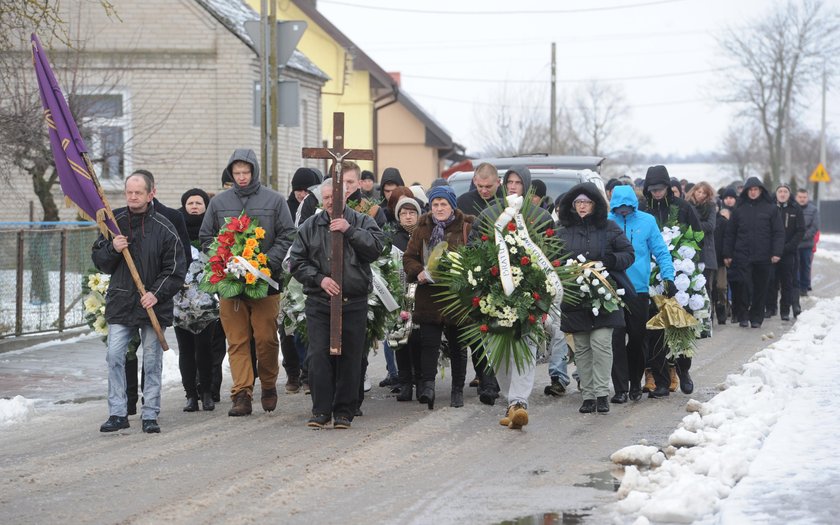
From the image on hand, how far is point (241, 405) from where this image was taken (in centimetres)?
1125

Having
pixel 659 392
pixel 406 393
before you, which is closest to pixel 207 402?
pixel 406 393

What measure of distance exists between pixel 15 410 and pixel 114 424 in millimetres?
1487

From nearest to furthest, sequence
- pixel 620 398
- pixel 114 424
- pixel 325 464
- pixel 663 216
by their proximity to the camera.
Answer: pixel 325 464, pixel 114 424, pixel 620 398, pixel 663 216

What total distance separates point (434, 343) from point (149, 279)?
265cm

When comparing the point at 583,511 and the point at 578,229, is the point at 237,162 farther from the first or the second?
the point at 583,511

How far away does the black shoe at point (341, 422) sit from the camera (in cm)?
1048

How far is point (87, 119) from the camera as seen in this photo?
2280 centimetres

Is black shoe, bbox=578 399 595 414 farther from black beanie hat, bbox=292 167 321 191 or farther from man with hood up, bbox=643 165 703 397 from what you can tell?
black beanie hat, bbox=292 167 321 191

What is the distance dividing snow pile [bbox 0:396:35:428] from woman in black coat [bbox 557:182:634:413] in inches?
188

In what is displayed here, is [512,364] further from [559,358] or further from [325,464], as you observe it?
[325,464]

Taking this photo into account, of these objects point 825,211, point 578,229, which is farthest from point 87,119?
point 825,211

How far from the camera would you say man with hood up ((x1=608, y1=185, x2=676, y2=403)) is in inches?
464

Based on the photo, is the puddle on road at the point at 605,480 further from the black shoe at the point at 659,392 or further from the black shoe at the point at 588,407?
the black shoe at the point at 659,392

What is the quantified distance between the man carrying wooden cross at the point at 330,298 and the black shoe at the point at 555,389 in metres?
2.51
